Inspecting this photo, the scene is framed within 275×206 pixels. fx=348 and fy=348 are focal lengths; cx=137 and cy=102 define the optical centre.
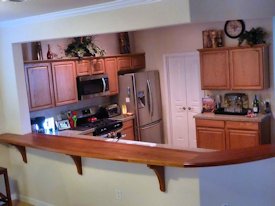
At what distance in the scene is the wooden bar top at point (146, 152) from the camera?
2986mm

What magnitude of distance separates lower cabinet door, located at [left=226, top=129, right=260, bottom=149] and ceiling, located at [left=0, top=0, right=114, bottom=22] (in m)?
3.37

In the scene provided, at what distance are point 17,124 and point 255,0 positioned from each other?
3.34 m

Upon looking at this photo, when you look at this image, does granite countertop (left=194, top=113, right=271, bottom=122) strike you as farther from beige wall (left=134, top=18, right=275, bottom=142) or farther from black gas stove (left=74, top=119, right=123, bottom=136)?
black gas stove (left=74, top=119, right=123, bottom=136)

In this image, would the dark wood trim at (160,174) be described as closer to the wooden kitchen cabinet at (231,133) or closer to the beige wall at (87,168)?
the beige wall at (87,168)

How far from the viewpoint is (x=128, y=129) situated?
6414 millimetres

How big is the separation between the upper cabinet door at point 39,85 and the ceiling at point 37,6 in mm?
1206

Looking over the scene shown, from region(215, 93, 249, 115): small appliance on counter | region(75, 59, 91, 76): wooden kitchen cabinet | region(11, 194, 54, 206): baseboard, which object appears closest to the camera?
region(11, 194, 54, 206): baseboard

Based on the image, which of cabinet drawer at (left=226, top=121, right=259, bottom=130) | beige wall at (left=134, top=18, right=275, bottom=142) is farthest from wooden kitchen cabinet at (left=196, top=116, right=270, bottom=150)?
beige wall at (left=134, top=18, right=275, bottom=142)

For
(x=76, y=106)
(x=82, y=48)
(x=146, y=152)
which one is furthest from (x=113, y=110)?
(x=146, y=152)

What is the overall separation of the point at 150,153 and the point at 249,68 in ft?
10.0

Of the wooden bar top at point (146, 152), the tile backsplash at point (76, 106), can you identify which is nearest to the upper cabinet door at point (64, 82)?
the tile backsplash at point (76, 106)

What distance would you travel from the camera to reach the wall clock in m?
5.86

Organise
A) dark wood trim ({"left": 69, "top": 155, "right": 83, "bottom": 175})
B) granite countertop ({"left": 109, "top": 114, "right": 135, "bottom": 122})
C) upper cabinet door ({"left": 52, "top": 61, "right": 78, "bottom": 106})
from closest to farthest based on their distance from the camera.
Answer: dark wood trim ({"left": 69, "top": 155, "right": 83, "bottom": 175}) < upper cabinet door ({"left": 52, "top": 61, "right": 78, "bottom": 106}) < granite countertop ({"left": 109, "top": 114, "right": 135, "bottom": 122})

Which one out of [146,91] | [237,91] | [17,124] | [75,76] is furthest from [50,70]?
[237,91]
